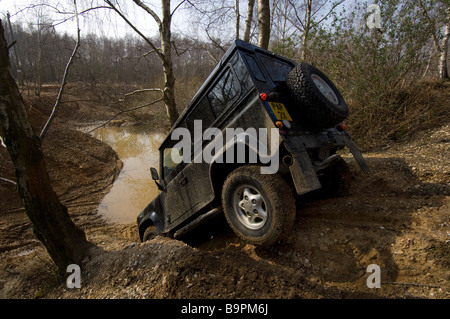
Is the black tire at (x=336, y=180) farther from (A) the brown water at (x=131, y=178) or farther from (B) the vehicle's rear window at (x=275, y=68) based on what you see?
(A) the brown water at (x=131, y=178)

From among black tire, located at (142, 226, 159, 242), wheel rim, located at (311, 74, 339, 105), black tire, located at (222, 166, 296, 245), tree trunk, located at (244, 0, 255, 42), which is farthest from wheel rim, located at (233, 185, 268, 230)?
tree trunk, located at (244, 0, 255, 42)

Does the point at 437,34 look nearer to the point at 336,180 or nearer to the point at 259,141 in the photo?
the point at 336,180

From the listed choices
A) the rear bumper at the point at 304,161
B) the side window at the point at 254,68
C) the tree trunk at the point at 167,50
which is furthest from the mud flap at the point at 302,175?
the tree trunk at the point at 167,50

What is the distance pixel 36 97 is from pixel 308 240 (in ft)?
82.5

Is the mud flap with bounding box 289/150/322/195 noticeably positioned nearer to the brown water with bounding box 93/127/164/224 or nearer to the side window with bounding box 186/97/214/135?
the side window with bounding box 186/97/214/135

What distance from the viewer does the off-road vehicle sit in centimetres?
223

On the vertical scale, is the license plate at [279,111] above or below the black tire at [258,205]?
above

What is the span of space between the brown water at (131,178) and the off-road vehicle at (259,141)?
4393 millimetres

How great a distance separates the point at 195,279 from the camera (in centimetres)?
210

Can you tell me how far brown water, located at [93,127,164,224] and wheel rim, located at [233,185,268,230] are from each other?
473 cm

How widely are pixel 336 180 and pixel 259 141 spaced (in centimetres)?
167

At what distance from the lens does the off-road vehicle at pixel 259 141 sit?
2227 millimetres

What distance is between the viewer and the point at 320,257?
2.42 m

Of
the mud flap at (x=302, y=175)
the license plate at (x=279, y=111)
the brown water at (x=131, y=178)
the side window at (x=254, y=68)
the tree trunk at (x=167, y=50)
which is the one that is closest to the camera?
the mud flap at (x=302, y=175)
